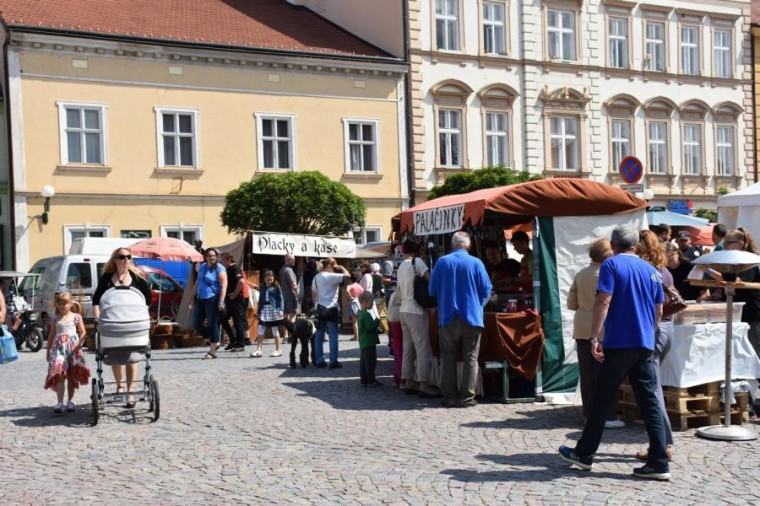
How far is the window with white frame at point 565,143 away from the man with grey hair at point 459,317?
81.3 ft

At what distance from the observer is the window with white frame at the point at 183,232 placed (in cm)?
2870

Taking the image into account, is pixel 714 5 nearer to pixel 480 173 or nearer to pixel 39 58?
pixel 480 173

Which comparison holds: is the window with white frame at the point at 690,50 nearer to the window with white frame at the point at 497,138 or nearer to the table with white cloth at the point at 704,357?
the window with white frame at the point at 497,138

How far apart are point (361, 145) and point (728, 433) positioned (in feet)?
78.4

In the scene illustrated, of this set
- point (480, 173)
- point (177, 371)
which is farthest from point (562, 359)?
point (480, 173)

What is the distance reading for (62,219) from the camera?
27188mm

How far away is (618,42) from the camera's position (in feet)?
117

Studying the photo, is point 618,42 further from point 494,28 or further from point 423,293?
point 423,293

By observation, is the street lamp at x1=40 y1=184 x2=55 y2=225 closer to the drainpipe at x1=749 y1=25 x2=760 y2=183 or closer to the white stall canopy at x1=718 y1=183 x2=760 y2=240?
the white stall canopy at x1=718 y1=183 x2=760 y2=240

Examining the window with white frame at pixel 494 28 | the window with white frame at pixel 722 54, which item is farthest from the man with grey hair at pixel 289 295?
the window with white frame at pixel 722 54

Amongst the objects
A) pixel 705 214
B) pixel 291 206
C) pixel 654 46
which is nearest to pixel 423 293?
pixel 291 206

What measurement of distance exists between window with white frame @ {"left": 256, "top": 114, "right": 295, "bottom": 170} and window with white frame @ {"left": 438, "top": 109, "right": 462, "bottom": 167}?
5.20 m

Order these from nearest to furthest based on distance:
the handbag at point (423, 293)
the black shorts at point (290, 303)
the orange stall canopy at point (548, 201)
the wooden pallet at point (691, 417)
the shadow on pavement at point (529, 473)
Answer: the shadow on pavement at point (529, 473)
the wooden pallet at point (691, 417)
the orange stall canopy at point (548, 201)
the handbag at point (423, 293)
the black shorts at point (290, 303)

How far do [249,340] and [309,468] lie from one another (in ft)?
38.6
